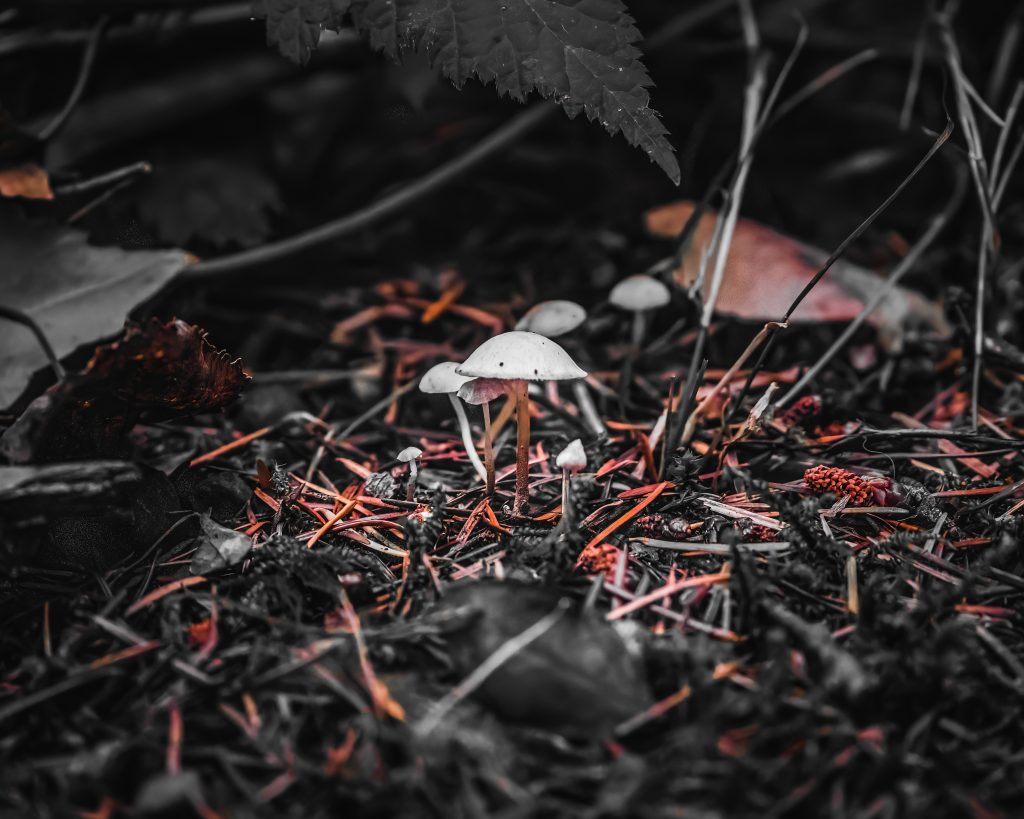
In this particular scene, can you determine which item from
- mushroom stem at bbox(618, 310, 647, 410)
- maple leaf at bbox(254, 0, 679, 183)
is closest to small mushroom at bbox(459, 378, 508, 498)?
mushroom stem at bbox(618, 310, 647, 410)

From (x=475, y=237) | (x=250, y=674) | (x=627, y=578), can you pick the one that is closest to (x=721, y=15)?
(x=475, y=237)

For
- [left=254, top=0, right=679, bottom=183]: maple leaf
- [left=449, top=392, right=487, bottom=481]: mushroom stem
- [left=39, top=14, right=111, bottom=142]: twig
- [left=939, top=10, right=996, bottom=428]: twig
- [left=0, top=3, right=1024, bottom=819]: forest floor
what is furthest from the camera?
[left=39, top=14, right=111, bottom=142]: twig

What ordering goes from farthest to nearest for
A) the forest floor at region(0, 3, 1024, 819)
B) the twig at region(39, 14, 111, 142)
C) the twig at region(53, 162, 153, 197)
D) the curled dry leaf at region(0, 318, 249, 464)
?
the twig at region(39, 14, 111, 142) → the twig at region(53, 162, 153, 197) → the curled dry leaf at region(0, 318, 249, 464) → the forest floor at region(0, 3, 1024, 819)

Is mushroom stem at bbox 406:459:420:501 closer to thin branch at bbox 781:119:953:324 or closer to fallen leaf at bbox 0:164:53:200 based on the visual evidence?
thin branch at bbox 781:119:953:324

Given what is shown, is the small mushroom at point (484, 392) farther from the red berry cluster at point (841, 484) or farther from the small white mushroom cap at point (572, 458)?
the red berry cluster at point (841, 484)

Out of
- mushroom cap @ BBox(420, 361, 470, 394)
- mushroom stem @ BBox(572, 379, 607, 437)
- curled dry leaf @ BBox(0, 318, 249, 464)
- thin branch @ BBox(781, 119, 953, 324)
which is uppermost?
thin branch @ BBox(781, 119, 953, 324)

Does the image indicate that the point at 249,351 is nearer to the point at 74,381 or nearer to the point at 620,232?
the point at 74,381

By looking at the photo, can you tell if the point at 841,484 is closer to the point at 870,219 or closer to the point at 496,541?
the point at 870,219
